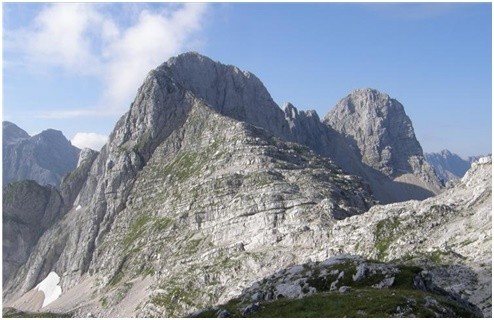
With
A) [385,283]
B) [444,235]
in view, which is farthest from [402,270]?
[444,235]

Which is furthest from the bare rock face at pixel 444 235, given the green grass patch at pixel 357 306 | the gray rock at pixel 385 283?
the green grass patch at pixel 357 306

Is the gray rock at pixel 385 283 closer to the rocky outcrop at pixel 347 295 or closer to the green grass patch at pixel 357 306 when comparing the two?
the rocky outcrop at pixel 347 295

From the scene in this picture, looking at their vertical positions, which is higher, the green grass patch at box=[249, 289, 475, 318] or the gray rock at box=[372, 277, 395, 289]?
the gray rock at box=[372, 277, 395, 289]

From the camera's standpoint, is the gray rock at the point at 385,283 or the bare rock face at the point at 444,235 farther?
the bare rock face at the point at 444,235

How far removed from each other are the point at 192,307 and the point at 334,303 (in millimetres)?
108859

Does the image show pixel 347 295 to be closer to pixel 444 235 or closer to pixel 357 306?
pixel 357 306

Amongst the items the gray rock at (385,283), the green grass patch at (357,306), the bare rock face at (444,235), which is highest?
the bare rock face at (444,235)

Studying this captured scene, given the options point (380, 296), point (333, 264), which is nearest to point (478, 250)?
point (333, 264)

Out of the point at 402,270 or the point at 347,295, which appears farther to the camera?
the point at 402,270

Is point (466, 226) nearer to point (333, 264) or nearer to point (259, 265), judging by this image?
point (333, 264)

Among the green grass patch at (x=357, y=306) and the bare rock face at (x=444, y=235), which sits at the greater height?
the bare rock face at (x=444, y=235)

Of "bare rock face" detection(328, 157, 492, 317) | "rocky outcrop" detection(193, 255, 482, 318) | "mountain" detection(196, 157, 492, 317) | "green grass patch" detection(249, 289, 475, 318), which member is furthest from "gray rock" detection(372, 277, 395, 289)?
"bare rock face" detection(328, 157, 492, 317)

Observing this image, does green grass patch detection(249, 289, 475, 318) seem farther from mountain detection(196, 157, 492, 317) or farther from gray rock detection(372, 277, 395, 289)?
gray rock detection(372, 277, 395, 289)

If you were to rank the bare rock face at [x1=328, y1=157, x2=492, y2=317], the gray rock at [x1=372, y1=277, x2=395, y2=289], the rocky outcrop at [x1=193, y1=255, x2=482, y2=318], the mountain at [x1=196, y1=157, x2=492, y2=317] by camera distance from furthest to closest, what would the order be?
the bare rock face at [x1=328, y1=157, x2=492, y2=317]
the gray rock at [x1=372, y1=277, x2=395, y2=289]
the mountain at [x1=196, y1=157, x2=492, y2=317]
the rocky outcrop at [x1=193, y1=255, x2=482, y2=318]
